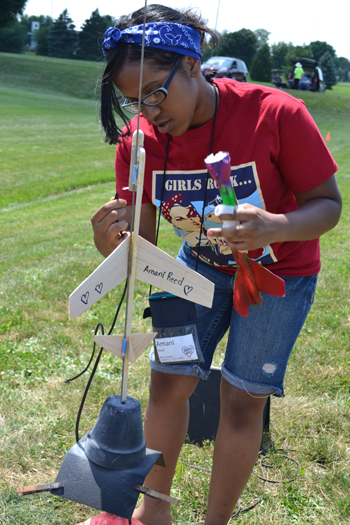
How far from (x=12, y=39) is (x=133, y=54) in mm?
64715

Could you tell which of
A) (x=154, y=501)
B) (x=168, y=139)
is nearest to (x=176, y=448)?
(x=154, y=501)

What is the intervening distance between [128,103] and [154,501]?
60.9 inches

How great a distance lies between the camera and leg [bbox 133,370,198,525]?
6.63 feet

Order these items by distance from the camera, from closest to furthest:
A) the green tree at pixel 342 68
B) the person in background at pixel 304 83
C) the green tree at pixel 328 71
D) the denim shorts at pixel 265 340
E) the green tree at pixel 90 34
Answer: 1. the denim shorts at pixel 265 340
2. the person in background at pixel 304 83
3. the green tree at pixel 90 34
4. the green tree at pixel 328 71
5. the green tree at pixel 342 68

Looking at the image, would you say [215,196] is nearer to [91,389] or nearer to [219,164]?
[219,164]

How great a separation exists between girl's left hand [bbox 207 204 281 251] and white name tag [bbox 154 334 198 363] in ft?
1.74

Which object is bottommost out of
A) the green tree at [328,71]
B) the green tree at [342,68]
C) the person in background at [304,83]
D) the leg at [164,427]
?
the leg at [164,427]

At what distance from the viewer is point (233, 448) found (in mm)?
1888

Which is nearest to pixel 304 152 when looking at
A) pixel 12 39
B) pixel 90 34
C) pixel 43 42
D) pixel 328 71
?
pixel 90 34

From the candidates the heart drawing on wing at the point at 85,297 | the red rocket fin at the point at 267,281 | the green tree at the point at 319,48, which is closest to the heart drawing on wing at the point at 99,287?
the heart drawing on wing at the point at 85,297

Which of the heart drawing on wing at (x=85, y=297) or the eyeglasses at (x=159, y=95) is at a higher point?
the eyeglasses at (x=159, y=95)

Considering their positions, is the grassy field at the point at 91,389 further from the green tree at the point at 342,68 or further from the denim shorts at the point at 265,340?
the green tree at the point at 342,68

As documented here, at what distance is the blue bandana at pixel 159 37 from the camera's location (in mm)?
1574

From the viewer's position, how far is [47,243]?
21.4ft
